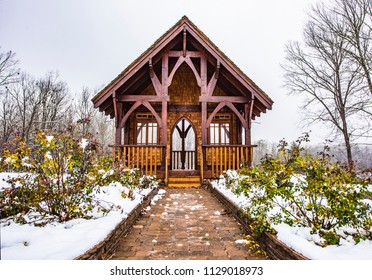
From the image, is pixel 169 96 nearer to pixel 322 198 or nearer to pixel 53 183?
pixel 53 183

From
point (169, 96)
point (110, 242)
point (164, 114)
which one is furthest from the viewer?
point (169, 96)

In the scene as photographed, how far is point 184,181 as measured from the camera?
29.0 feet

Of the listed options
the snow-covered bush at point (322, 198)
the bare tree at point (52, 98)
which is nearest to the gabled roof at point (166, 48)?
the snow-covered bush at point (322, 198)

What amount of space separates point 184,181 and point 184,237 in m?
5.76

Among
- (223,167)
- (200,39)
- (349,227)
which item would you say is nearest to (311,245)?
(349,227)

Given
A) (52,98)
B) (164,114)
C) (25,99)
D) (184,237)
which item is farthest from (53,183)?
(52,98)

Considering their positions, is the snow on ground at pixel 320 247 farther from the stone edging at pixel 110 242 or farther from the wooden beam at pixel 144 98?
the wooden beam at pixel 144 98

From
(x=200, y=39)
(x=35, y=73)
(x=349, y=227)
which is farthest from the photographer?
(x=35, y=73)

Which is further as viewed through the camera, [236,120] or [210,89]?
[236,120]

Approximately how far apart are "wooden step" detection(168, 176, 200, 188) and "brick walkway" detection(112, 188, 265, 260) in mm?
3839

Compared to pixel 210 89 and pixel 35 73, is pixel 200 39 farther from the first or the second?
pixel 35 73

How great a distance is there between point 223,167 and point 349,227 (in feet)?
21.4

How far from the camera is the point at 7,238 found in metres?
2.20

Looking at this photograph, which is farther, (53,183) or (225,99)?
(225,99)
